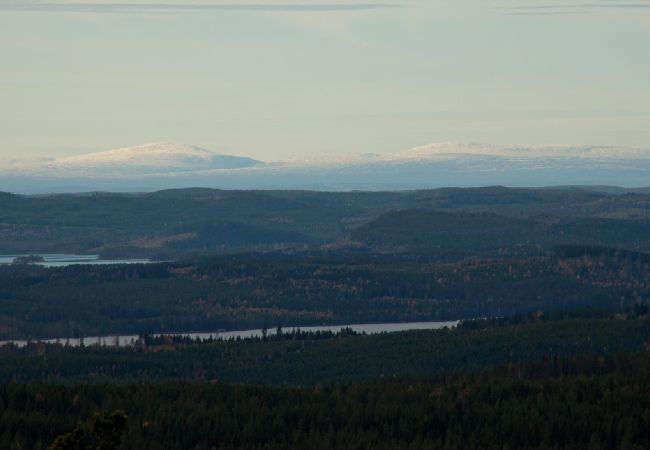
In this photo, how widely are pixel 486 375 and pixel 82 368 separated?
42.9m

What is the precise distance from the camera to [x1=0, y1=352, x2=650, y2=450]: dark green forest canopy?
5251 inches

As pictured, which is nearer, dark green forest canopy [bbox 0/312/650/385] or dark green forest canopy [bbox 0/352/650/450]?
dark green forest canopy [bbox 0/352/650/450]

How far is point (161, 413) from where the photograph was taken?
139375mm

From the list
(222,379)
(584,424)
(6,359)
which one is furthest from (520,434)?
(6,359)

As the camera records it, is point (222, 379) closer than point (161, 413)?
No

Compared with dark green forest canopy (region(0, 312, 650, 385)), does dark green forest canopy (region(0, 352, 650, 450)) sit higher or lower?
higher

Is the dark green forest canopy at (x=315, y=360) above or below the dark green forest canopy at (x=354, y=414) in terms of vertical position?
below

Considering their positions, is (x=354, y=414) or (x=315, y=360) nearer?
(x=354, y=414)

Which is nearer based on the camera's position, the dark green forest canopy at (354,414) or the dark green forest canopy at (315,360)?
the dark green forest canopy at (354,414)

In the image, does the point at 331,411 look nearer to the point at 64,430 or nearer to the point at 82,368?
the point at 64,430

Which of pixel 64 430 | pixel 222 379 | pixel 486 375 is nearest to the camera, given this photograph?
pixel 64 430

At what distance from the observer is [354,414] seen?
143000 millimetres

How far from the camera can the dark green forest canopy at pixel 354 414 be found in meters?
133

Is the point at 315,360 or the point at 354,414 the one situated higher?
the point at 354,414
